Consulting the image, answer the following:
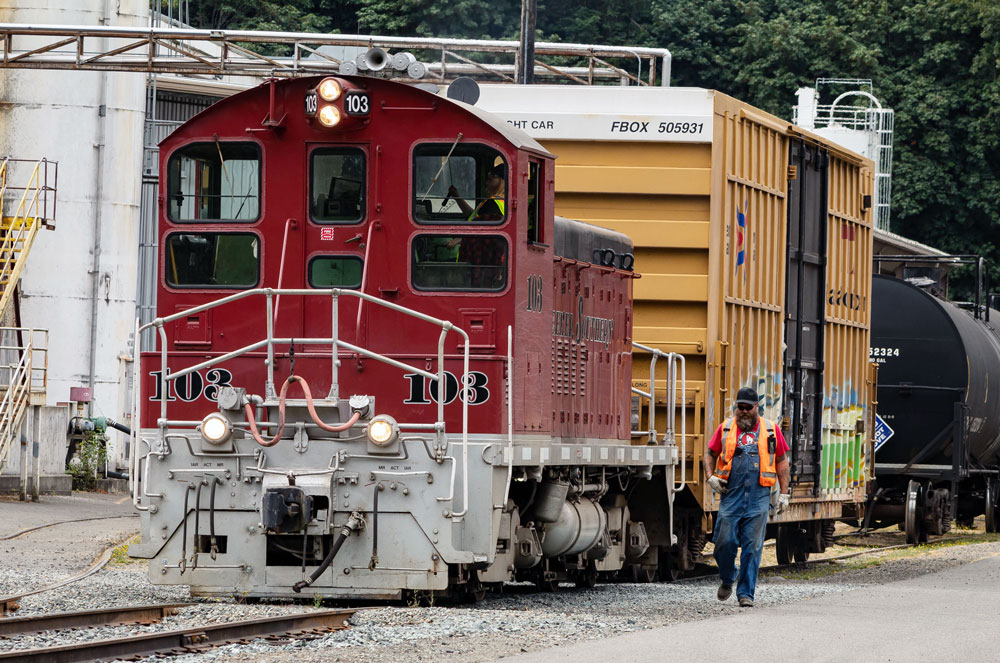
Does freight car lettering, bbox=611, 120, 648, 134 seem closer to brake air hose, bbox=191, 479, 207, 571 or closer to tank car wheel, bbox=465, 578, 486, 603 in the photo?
tank car wheel, bbox=465, 578, 486, 603

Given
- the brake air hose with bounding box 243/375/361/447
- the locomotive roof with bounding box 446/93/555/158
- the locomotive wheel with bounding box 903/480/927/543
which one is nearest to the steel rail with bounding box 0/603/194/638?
the brake air hose with bounding box 243/375/361/447

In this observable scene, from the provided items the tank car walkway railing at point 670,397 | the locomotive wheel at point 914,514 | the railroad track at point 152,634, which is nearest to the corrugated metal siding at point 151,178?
the locomotive wheel at point 914,514

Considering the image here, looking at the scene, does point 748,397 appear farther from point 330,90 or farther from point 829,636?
point 330,90


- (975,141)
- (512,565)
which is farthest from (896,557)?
(975,141)

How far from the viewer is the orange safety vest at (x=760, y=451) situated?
1227 cm

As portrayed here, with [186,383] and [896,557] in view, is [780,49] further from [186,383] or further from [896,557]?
[186,383]

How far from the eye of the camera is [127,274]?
27.0m

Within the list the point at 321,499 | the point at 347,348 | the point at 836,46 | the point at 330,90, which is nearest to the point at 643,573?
the point at 321,499

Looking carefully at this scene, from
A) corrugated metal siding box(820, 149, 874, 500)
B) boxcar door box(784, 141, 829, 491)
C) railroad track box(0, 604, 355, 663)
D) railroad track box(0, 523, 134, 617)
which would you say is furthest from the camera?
corrugated metal siding box(820, 149, 874, 500)

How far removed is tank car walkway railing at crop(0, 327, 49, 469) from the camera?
22.3 metres

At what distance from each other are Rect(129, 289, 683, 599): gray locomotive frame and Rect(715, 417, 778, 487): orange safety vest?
183 cm

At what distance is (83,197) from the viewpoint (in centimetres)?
2647

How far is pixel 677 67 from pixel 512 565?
41.7 metres

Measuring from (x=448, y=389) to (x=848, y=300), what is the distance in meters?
8.84
